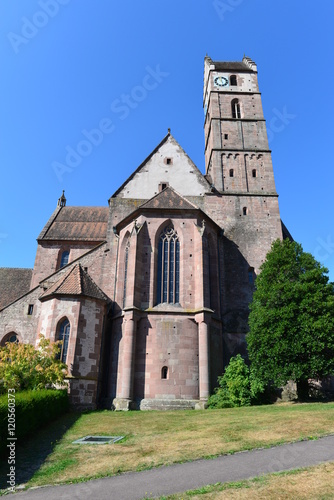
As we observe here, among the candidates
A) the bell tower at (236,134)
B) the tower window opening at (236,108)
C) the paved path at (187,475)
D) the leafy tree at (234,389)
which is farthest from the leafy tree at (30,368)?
the tower window opening at (236,108)

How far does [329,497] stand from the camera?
6.00 m

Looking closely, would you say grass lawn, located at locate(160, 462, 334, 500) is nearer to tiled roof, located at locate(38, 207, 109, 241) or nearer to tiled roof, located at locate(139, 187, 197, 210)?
tiled roof, located at locate(139, 187, 197, 210)

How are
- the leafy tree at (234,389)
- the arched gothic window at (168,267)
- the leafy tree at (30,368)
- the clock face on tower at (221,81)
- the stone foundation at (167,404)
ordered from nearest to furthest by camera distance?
1. the leafy tree at (30,368)
2. the leafy tree at (234,389)
3. the stone foundation at (167,404)
4. the arched gothic window at (168,267)
5. the clock face on tower at (221,81)

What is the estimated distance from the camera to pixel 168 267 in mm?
24312

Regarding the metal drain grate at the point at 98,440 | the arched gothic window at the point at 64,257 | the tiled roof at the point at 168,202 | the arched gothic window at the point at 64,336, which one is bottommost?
the metal drain grate at the point at 98,440

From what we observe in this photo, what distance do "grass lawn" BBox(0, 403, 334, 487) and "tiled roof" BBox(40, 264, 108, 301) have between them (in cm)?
871

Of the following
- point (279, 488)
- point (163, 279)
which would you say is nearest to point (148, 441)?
point (279, 488)

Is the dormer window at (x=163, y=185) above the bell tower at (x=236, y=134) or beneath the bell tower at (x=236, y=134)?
beneath

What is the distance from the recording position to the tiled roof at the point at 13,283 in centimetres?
3428

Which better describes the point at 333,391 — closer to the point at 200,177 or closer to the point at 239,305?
the point at 239,305

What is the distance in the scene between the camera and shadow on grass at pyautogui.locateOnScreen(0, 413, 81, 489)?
28.5 feet

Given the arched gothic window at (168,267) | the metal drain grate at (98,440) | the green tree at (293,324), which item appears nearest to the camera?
the metal drain grate at (98,440)

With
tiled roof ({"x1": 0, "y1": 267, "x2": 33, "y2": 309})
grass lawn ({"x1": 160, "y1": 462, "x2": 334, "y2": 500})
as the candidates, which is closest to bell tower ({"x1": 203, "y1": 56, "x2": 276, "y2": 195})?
tiled roof ({"x1": 0, "y1": 267, "x2": 33, "y2": 309})

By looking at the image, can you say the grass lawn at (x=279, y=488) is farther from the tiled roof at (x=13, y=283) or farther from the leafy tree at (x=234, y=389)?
the tiled roof at (x=13, y=283)
